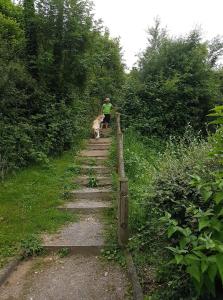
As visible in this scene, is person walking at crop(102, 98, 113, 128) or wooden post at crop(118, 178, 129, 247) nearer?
Result: wooden post at crop(118, 178, 129, 247)

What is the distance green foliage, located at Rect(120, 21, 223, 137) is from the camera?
1636cm

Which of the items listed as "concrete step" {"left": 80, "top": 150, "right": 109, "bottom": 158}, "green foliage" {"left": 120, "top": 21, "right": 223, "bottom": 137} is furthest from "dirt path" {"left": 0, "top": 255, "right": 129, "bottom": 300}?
"green foliage" {"left": 120, "top": 21, "right": 223, "bottom": 137}

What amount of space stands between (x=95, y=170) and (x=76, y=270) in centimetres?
487

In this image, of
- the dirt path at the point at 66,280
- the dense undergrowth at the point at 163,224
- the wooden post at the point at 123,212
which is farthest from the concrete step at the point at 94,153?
the dirt path at the point at 66,280

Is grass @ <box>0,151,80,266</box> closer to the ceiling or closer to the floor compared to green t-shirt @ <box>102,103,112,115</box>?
closer to the floor

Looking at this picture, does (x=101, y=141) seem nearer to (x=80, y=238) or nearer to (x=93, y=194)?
(x=93, y=194)

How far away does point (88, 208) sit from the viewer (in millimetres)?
7340

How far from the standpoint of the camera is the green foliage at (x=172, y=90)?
1636cm

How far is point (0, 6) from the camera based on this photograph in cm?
2111

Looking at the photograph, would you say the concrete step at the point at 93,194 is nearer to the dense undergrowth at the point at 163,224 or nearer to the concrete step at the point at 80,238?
the dense undergrowth at the point at 163,224

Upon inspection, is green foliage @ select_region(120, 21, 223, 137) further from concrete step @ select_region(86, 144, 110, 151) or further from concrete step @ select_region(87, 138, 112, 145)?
concrete step @ select_region(86, 144, 110, 151)

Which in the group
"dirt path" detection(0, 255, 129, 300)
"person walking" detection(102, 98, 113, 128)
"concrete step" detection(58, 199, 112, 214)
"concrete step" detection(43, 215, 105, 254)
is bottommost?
"dirt path" detection(0, 255, 129, 300)

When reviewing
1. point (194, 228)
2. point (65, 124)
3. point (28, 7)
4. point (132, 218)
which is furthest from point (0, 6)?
point (194, 228)

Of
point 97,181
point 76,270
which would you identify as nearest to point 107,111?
point 97,181
